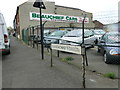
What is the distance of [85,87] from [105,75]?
112 centimetres

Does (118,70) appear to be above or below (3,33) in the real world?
below

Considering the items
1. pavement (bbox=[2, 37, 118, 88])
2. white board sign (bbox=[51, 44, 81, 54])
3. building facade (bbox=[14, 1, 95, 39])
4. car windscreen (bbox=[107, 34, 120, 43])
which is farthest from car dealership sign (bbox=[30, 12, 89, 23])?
pavement (bbox=[2, 37, 118, 88])

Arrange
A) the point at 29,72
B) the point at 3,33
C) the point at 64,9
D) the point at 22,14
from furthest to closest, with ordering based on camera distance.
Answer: the point at 64,9
the point at 22,14
the point at 3,33
the point at 29,72

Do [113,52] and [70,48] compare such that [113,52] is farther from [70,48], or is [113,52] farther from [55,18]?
[55,18]

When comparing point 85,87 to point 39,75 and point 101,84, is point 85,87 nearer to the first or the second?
point 101,84

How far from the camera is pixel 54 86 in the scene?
307 centimetres

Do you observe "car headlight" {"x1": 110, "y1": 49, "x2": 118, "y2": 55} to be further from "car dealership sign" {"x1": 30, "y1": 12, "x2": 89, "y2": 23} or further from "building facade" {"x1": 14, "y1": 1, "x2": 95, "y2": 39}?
"car dealership sign" {"x1": 30, "y1": 12, "x2": 89, "y2": 23}

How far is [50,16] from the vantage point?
23.8 m

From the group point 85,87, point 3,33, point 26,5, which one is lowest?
point 85,87

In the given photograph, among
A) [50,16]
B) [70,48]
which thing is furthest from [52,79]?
[50,16]

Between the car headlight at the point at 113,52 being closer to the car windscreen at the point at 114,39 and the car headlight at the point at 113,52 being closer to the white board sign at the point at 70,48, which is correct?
the car windscreen at the point at 114,39

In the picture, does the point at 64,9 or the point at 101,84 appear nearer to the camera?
the point at 101,84

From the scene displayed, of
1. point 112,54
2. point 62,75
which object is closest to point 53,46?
point 62,75

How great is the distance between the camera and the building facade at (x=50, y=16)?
2119 cm
